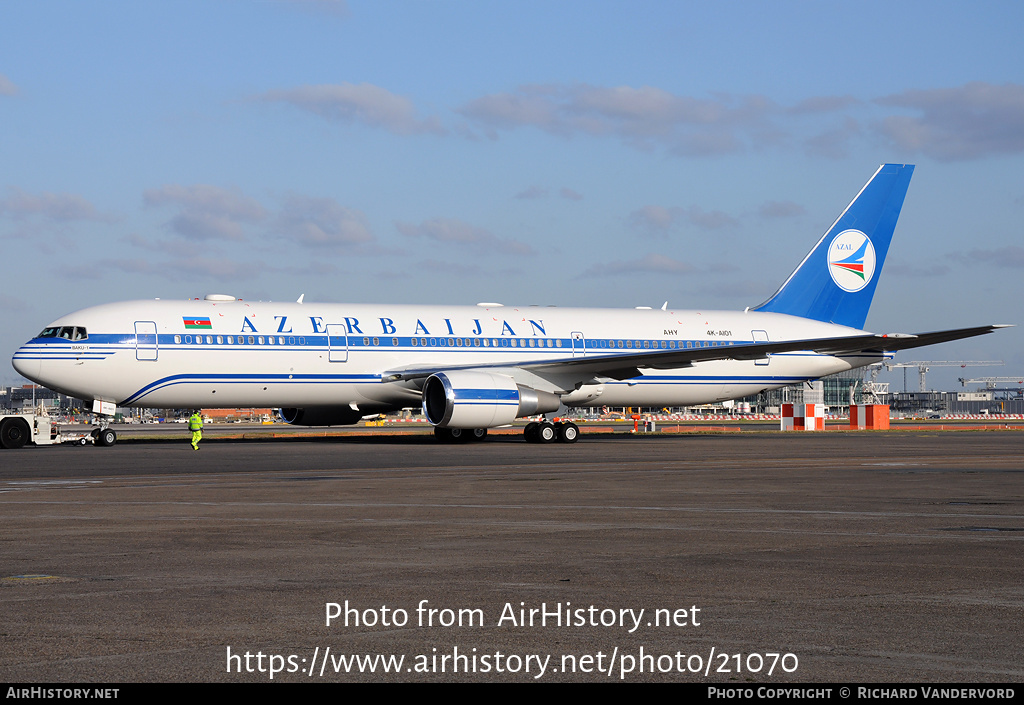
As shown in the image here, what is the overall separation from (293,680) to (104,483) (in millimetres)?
15447

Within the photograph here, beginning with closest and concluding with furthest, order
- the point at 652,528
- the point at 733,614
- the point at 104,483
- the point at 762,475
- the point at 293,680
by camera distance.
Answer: the point at 293,680
the point at 733,614
the point at 652,528
the point at 104,483
the point at 762,475

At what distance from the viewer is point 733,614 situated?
24.6ft

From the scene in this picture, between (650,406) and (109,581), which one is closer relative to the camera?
(109,581)

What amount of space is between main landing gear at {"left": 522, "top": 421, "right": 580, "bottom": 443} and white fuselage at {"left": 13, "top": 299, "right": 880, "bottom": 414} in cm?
117

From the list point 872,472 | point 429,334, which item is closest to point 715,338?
point 429,334

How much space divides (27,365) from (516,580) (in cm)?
2950

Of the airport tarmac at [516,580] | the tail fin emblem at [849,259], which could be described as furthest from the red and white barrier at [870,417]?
the airport tarmac at [516,580]

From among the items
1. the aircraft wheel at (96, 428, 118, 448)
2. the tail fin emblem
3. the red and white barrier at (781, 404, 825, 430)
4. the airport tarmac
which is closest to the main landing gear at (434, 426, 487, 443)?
the aircraft wheel at (96, 428, 118, 448)

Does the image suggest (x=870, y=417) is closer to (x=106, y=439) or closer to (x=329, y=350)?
(x=329, y=350)

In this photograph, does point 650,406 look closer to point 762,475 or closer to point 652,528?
point 762,475

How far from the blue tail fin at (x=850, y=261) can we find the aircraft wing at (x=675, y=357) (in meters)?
7.73

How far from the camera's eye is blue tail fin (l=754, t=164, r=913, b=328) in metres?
47.4

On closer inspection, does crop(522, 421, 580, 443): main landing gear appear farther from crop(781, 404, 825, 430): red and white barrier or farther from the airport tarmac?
crop(781, 404, 825, 430): red and white barrier
